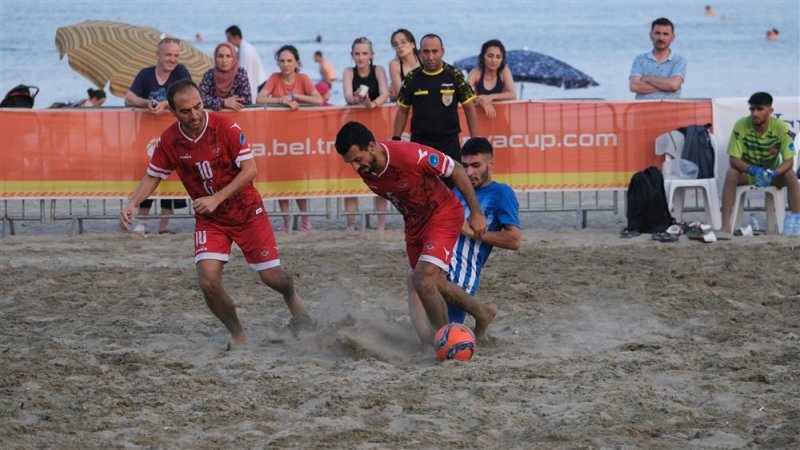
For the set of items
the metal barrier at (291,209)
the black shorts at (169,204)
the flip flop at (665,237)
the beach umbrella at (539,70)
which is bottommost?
the flip flop at (665,237)

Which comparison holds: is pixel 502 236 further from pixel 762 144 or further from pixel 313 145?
pixel 762 144

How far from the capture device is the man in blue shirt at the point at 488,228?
7.73 metres

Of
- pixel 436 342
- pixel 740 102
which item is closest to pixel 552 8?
→ pixel 740 102

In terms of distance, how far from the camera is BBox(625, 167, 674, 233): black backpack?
12273mm

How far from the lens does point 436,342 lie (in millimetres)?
7480

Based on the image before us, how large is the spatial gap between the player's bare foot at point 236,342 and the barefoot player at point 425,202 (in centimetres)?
113

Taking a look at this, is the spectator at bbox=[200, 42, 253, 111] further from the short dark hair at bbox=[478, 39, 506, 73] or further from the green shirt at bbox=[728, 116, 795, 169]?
the green shirt at bbox=[728, 116, 795, 169]

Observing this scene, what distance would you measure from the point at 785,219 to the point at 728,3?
9424 cm

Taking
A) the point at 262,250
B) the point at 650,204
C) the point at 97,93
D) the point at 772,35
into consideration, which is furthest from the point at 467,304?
the point at 772,35

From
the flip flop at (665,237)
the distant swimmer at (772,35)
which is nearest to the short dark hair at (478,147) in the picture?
the flip flop at (665,237)

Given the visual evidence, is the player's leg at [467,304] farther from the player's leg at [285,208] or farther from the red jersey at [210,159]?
the player's leg at [285,208]

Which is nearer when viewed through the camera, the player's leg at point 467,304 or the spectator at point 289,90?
Answer: the player's leg at point 467,304

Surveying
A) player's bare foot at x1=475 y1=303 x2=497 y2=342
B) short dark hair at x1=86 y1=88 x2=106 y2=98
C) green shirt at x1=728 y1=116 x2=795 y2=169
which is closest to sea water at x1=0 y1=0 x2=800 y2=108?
short dark hair at x1=86 y1=88 x2=106 y2=98

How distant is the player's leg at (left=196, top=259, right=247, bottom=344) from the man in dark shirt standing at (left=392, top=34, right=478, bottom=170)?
10.5 feet
